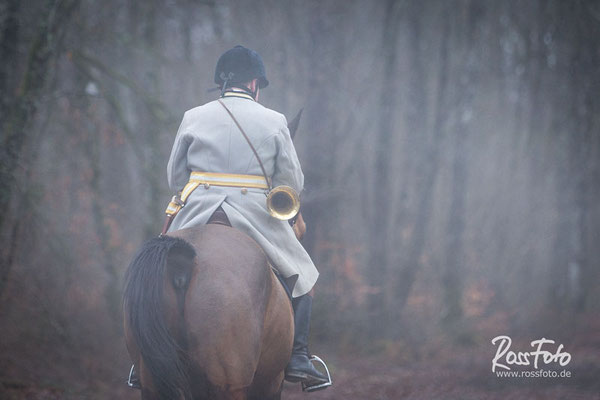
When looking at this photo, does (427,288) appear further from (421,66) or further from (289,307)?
(289,307)

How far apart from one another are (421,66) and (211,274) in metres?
10.4

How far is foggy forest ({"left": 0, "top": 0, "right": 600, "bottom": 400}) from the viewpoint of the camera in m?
7.98

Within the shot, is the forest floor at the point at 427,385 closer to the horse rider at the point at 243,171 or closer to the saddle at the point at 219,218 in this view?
the horse rider at the point at 243,171

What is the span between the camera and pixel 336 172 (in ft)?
Result: 36.8

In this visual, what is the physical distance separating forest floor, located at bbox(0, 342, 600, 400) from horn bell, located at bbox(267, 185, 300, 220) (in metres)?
4.65

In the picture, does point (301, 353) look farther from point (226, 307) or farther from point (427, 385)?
point (427, 385)

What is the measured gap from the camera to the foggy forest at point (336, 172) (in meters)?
7.98

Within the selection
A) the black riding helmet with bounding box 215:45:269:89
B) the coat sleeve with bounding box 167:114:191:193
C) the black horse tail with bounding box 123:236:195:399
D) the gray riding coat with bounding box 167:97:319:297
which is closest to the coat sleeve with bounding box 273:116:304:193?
the gray riding coat with bounding box 167:97:319:297

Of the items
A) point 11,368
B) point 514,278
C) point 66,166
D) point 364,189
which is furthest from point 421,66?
point 11,368

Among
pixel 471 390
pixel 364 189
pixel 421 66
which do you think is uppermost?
pixel 421 66

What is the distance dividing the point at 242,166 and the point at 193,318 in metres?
1.21

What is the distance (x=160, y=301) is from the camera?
312 cm

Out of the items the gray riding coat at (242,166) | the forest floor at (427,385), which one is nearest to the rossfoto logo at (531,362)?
the forest floor at (427,385)

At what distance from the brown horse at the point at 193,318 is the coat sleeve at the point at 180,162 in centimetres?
91
